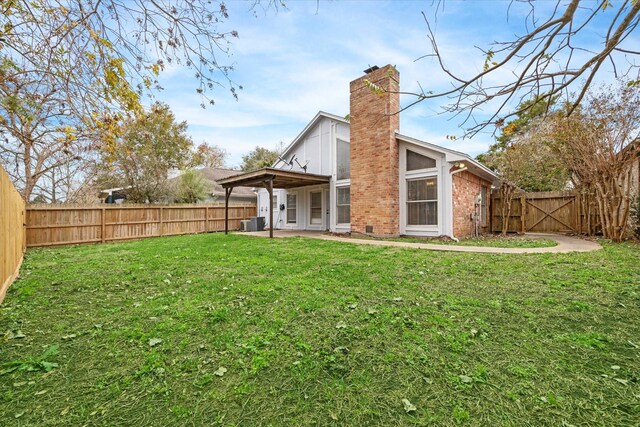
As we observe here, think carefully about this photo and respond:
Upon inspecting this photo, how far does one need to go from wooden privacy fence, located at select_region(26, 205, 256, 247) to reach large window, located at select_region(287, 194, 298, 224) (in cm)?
338

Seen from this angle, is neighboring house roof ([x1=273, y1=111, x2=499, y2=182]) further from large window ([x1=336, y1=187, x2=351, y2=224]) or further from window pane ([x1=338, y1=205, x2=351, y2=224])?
window pane ([x1=338, y1=205, x2=351, y2=224])

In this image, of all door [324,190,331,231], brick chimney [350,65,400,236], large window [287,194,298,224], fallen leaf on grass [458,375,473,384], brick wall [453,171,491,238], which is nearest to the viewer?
A: fallen leaf on grass [458,375,473,384]

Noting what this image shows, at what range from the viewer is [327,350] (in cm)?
287

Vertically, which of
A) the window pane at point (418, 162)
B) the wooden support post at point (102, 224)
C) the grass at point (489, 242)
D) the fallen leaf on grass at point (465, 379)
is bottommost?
the fallen leaf on grass at point (465, 379)

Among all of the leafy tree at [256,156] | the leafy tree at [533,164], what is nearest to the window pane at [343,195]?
the leafy tree at [533,164]

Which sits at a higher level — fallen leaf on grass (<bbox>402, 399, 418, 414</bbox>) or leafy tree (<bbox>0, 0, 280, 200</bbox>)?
leafy tree (<bbox>0, 0, 280, 200</bbox>)

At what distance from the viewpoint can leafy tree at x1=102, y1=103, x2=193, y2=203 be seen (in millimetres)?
15875

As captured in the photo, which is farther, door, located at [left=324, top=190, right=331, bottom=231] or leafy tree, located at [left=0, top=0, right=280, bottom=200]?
door, located at [left=324, top=190, right=331, bottom=231]

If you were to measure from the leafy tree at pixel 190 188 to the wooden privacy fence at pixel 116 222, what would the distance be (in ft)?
9.03

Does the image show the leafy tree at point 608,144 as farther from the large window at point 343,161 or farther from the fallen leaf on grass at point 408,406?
the fallen leaf on grass at point 408,406

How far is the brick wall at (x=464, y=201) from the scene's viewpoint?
1041cm

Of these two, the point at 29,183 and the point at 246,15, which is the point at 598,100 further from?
the point at 29,183

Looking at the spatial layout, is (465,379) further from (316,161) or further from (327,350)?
(316,161)

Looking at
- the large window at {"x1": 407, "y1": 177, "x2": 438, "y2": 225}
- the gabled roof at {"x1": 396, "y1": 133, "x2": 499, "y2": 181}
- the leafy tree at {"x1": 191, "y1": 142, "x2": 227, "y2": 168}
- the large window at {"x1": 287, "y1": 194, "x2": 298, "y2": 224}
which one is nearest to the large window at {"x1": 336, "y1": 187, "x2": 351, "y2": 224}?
the large window at {"x1": 407, "y1": 177, "x2": 438, "y2": 225}
